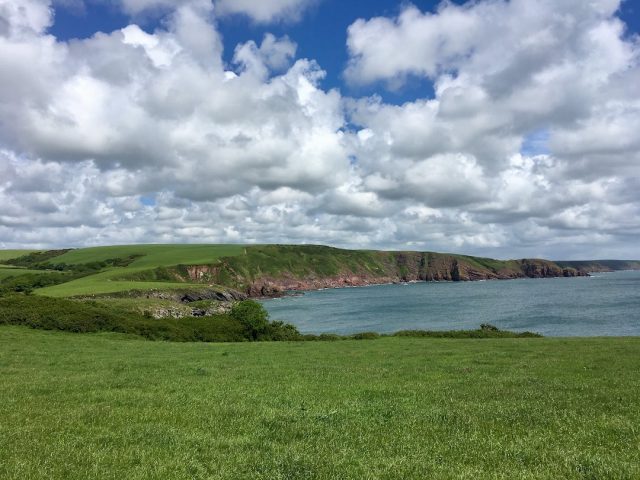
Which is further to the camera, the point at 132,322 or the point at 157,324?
the point at 157,324

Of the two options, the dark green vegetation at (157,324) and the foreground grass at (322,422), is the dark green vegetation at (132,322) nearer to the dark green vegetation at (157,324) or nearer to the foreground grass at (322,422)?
the dark green vegetation at (157,324)

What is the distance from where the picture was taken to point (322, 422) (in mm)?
12258

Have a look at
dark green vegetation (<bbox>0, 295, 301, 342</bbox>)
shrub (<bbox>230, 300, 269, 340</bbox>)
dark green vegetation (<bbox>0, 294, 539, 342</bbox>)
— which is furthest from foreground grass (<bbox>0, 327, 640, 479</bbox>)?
shrub (<bbox>230, 300, 269, 340</bbox>)

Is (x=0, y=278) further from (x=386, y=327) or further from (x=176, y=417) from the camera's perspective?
(x=176, y=417)

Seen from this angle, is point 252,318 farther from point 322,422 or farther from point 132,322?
point 322,422

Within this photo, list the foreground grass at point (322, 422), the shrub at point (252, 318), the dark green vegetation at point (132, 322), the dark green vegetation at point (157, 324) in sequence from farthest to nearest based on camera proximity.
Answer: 1. the shrub at point (252, 318)
2. the dark green vegetation at point (157, 324)
3. the dark green vegetation at point (132, 322)
4. the foreground grass at point (322, 422)

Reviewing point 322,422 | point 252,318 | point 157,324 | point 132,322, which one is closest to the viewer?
point 322,422

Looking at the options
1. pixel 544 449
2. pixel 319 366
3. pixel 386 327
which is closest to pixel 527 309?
pixel 386 327

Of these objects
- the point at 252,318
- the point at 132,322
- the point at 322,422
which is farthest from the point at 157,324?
the point at 322,422

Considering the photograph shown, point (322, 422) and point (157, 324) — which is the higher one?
point (322, 422)

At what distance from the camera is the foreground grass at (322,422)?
8.91 m

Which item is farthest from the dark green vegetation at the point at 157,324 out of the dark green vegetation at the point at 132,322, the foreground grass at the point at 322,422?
the foreground grass at the point at 322,422

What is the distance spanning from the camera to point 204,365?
995 inches

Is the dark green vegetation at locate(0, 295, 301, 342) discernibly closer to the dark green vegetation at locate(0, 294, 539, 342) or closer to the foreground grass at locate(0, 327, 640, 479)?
the dark green vegetation at locate(0, 294, 539, 342)
